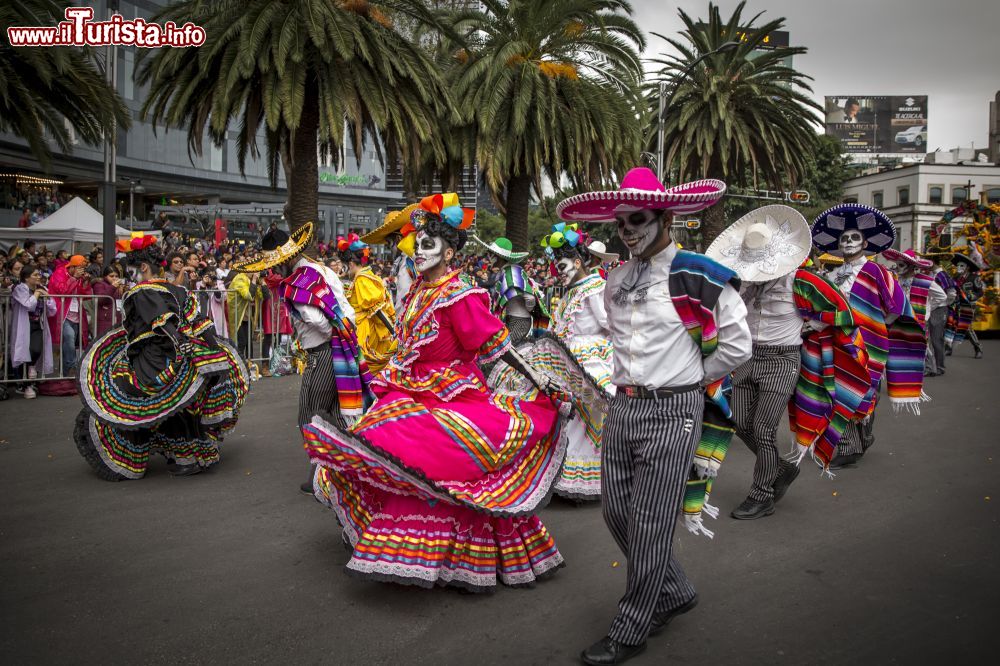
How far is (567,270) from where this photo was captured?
752 centimetres

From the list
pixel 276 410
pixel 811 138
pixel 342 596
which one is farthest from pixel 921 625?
pixel 811 138

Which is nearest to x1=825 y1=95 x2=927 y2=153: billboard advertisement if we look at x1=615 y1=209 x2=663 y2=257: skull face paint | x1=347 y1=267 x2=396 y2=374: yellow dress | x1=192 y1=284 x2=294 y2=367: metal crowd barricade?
x1=192 y1=284 x2=294 y2=367: metal crowd barricade

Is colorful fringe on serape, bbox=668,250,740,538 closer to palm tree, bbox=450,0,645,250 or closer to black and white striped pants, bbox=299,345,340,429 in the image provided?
black and white striped pants, bbox=299,345,340,429

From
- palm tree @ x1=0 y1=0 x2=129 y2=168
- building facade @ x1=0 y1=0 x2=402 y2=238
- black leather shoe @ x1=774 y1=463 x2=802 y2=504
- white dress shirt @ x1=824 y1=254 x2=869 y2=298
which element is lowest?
black leather shoe @ x1=774 y1=463 x2=802 y2=504

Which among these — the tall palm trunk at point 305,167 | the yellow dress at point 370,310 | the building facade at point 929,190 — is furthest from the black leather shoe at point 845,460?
the building facade at point 929,190

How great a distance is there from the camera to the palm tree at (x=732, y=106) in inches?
934

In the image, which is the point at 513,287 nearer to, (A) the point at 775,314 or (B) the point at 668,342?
(A) the point at 775,314

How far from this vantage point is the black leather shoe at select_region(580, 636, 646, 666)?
12.0 ft

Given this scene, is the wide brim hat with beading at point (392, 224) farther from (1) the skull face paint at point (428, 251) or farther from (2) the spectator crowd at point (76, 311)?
(2) the spectator crowd at point (76, 311)

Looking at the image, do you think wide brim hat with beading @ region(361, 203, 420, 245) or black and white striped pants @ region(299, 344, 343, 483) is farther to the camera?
wide brim hat with beading @ region(361, 203, 420, 245)

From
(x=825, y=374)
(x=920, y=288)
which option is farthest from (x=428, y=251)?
(x=920, y=288)

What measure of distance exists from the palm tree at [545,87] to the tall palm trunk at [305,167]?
3.54 m

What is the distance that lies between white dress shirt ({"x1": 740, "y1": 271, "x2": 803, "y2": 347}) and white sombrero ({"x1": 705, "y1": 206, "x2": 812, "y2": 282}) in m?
0.27

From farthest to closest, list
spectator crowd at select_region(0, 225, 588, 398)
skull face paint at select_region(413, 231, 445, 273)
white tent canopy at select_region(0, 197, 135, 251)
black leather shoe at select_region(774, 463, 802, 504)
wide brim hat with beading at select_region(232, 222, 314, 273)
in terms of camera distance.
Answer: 1. white tent canopy at select_region(0, 197, 135, 251)
2. spectator crowd at select_region(0, 225, 588, 398)
3. black leather shoe at select_region(774, 463, 802, 504)
4. wide brim hat with beading at select_region(232, 222, 314, 273)
5. skull face paint at select_region(413, 231, 445, 273)
